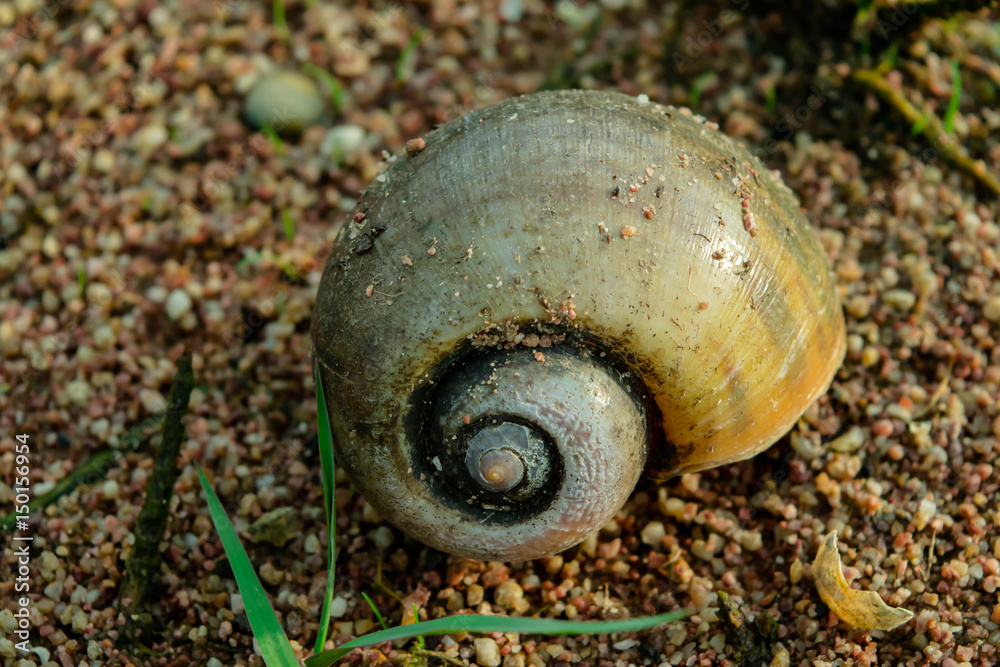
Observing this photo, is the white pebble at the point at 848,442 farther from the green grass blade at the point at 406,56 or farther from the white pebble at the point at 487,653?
the green grass blade at the point at 406,56

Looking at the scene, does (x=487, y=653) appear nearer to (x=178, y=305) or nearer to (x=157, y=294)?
(x=178, y=305)

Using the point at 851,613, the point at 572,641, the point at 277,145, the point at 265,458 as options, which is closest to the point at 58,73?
the point at 277,145

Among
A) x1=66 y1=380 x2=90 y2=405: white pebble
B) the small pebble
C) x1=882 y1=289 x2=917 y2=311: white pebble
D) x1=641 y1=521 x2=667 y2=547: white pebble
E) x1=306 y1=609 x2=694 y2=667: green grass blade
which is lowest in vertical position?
x1=641 y1=521 x2=667 y2=547: white pebble

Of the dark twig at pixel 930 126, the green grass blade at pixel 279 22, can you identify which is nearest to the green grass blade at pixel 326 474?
the green grass blade at pixel 279 22

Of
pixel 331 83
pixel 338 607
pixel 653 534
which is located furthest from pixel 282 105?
pixel 653 534

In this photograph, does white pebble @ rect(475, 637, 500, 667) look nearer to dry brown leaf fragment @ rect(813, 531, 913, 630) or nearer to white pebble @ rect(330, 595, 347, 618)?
white pebble @ rect(330, 595, 347, 618)

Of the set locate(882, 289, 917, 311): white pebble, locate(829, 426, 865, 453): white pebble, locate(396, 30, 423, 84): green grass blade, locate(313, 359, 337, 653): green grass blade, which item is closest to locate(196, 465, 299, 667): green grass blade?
locate(313, 359, 337, 653): green grass blade

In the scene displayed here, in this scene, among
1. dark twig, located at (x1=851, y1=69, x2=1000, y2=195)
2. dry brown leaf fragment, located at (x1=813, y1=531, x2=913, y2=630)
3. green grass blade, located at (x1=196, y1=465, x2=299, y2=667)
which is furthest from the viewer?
dark twig, located at (x1=851, y1=69, x2=1000, y2=195)
